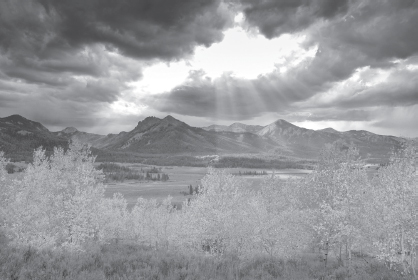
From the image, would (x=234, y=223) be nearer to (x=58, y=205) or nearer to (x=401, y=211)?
(x=401, y=211)

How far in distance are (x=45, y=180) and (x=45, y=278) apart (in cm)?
2327

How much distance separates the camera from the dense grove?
901 inches

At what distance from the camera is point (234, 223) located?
1517 inches

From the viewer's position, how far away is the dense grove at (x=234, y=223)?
22.9 meters

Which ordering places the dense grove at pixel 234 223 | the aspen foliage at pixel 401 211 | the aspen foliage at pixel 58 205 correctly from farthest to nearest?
the aspen foliage at pixel 58 205, the aspen foliage at pixel 401 211, the dense grove at pixel 234 223

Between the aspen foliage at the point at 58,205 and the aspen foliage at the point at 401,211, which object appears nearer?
the aspen foliage at the point at 401,211

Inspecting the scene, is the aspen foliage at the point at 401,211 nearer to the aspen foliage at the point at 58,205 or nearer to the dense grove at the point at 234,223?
the dense grove at the point at 234,223

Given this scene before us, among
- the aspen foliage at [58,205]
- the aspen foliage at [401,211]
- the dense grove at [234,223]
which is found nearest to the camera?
the dense grove at [234,223]

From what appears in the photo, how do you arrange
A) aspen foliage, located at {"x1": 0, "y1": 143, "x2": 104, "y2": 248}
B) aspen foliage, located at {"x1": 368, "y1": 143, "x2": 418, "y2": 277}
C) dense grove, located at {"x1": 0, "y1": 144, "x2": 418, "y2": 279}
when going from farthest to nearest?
aspen foliage, located at {"x1": 0, "y1": 143, "x2": 104, "y2": 248} → aspen foliage, located at {"x1": 368, "y1": 143, "x2": 418, "y2": 277} → dense grove, located at {"x1": 0, "y1": 144, "x2": 418, "y2": 279}

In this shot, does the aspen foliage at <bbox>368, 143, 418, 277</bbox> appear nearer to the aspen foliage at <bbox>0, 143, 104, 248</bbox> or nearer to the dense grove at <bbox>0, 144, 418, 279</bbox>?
the dense grove at <bbox>0, 144, 418, 279</bbox>

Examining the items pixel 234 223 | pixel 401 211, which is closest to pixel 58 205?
pixel 234 223

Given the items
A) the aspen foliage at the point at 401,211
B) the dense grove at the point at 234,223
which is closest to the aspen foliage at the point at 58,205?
the dense grove at the point at 234,223

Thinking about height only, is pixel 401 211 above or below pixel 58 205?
above

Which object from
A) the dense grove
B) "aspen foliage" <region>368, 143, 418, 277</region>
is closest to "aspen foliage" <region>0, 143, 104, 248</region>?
the dense grove
